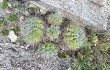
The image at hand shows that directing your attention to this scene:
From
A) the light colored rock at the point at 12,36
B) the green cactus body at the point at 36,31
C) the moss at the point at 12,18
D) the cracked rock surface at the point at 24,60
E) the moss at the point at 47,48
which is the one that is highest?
the moss at the point at 12,18

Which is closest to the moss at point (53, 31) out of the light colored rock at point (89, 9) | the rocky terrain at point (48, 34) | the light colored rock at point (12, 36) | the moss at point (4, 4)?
the rocky terrain at point (48, 34)

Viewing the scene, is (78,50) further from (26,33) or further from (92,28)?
(26,33)

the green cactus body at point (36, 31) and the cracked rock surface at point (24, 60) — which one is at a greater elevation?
the green cactus body at point (36, 31)

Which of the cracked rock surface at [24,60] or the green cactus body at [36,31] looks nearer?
the green cactus body at [36,31]

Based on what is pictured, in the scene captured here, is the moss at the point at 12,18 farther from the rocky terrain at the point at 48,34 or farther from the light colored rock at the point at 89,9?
the light colored rock at the point at 89,9

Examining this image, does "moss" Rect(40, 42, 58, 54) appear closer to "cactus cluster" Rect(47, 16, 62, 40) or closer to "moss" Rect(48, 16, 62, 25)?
"cactus cluster" Rect(47, 16, 62, 40)

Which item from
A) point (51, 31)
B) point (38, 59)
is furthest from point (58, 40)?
point (38, 59)

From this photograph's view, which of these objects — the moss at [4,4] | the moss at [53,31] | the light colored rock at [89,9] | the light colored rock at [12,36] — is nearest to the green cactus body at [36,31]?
the moss at [53,31]
